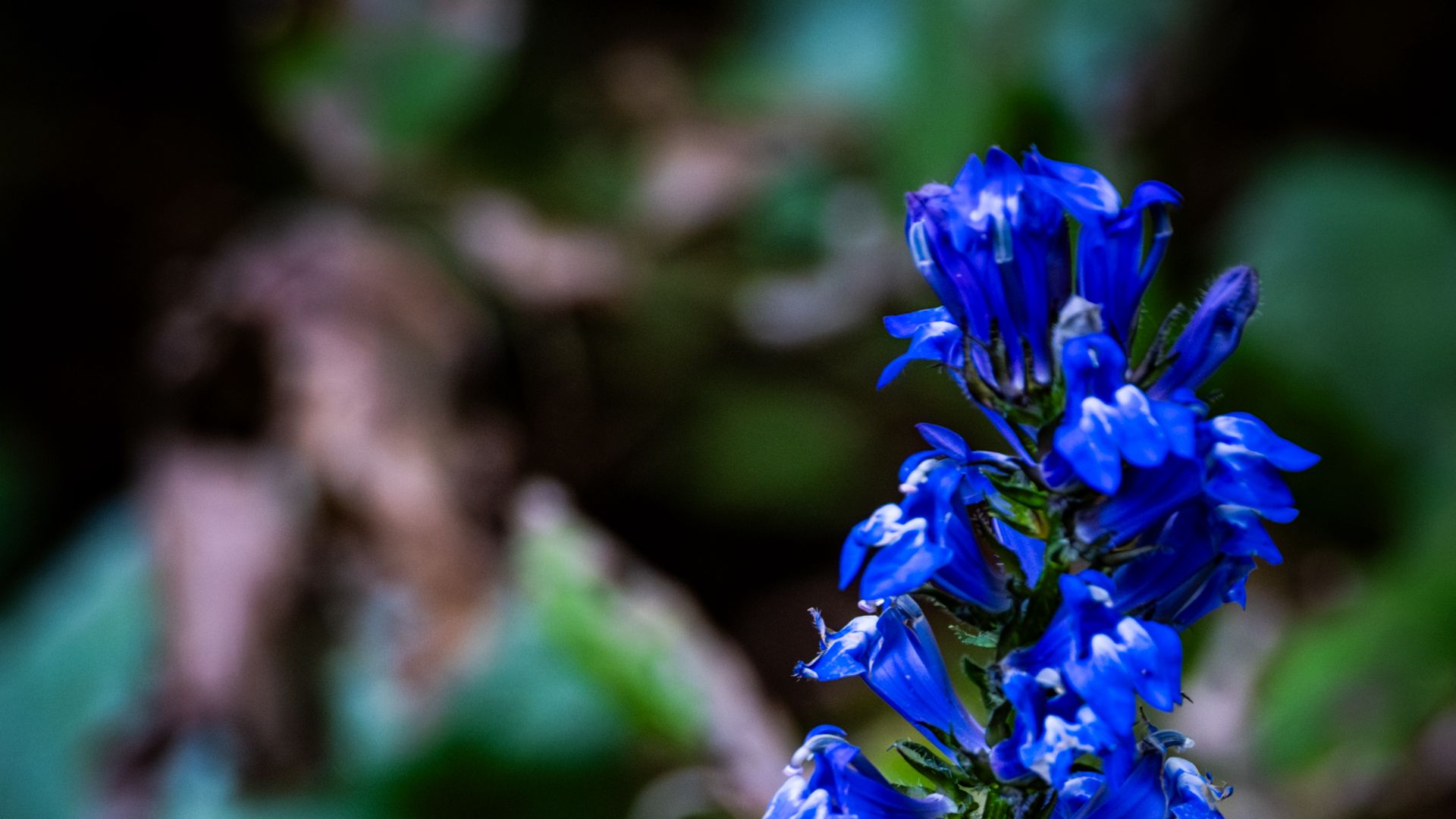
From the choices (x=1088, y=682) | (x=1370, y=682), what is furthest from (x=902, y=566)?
(x=1370, y=682)

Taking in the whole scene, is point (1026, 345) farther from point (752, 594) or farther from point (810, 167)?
point (810, 167)

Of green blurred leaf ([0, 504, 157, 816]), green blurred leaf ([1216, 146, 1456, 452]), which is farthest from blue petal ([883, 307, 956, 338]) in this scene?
green blurred leaf ([0, 504, 157, 816])

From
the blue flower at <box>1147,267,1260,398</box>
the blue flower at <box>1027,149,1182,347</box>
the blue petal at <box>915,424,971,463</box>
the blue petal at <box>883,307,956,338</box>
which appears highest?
the blue petal at <box>883,307,956,338</box>

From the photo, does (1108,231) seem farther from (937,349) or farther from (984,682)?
(984,682)

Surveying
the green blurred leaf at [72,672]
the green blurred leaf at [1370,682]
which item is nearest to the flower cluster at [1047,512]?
the green blurred leaf at [1370,682]

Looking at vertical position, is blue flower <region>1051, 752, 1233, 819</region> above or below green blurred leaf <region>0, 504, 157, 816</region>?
below

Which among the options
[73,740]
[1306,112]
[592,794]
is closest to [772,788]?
[592,794]

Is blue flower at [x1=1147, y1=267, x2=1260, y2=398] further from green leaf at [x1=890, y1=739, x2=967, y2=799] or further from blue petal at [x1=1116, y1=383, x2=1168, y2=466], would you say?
green leaf at [x1=890, y1=739, x2=967, y2=799]
